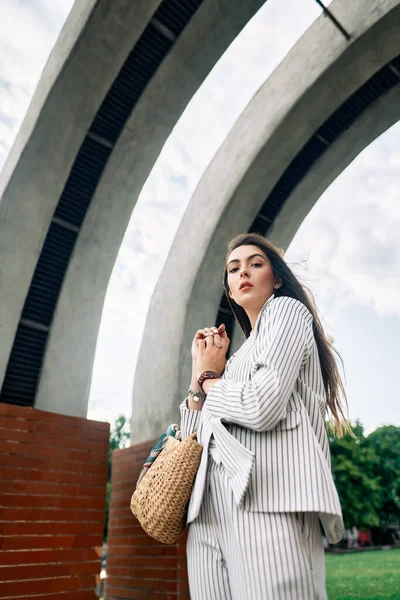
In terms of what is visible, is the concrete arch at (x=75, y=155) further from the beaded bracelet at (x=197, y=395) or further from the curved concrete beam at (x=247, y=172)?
the beaded bracelet at (x=197, y=395)

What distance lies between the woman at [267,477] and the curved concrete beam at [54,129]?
10.1 ft

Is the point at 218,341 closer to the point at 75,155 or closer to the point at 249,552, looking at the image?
Answer: the point at 249,552

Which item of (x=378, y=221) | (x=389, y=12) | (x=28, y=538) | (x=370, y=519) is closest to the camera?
(x=28, y=538)

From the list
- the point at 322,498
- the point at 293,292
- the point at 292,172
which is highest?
the point at 292,172

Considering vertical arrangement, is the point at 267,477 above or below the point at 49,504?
below

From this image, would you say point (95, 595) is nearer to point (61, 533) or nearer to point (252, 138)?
point (61, 533)

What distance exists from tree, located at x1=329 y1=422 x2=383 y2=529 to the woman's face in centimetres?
2493

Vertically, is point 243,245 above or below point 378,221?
below

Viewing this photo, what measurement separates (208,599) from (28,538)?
92.4 inches

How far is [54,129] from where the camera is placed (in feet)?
12.9

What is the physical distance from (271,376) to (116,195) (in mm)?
Answer: 3745

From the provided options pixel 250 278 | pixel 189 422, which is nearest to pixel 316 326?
pixel 250 278

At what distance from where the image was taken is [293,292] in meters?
1.69

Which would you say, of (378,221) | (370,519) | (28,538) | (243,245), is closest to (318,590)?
(243,245)
